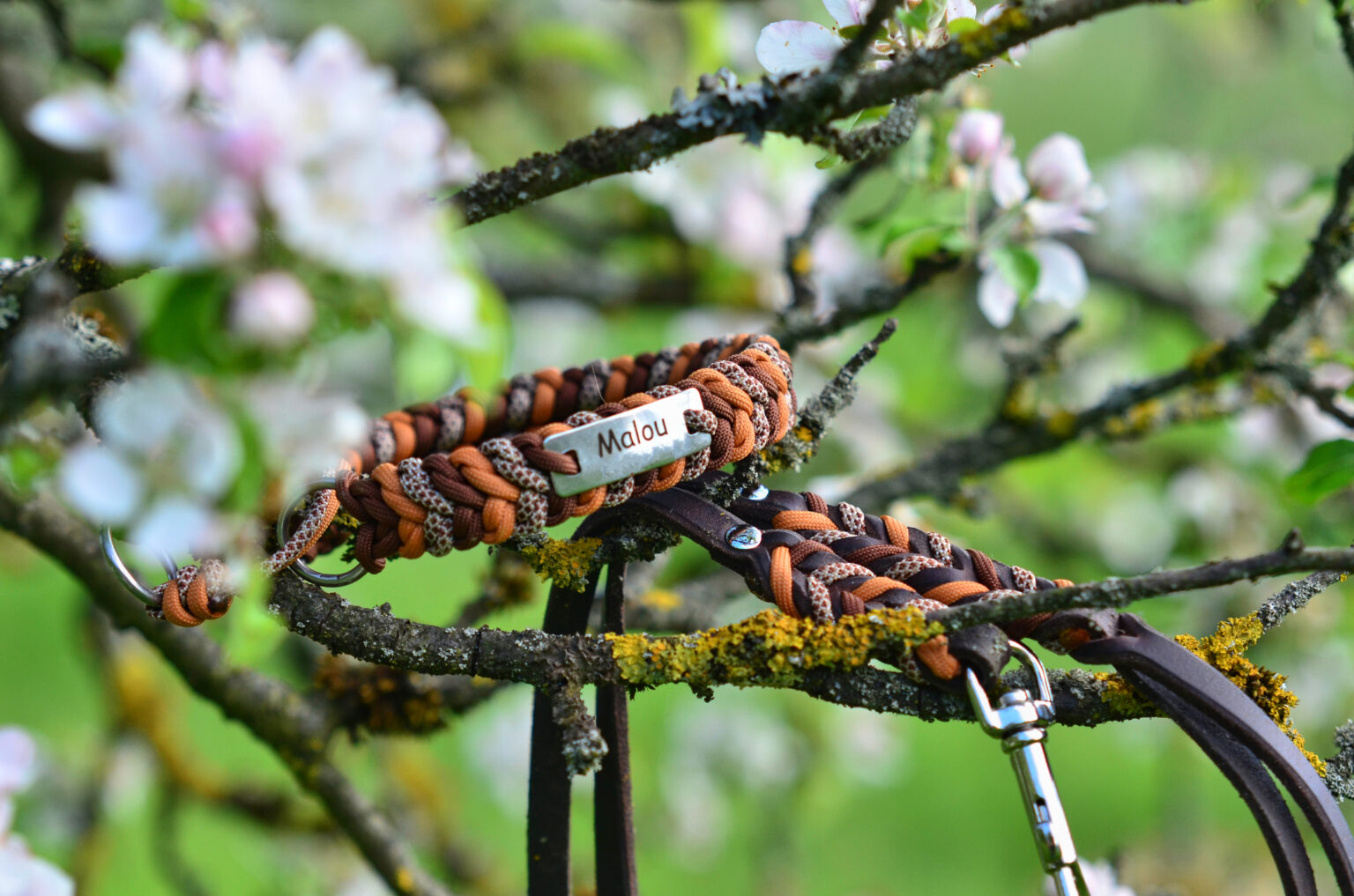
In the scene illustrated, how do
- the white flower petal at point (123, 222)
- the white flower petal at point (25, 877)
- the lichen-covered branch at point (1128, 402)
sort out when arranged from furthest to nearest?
1. the lichen-covered branch at point (1128, 402)
2. the white flower petal at point (25, 877)
3. the white flower petal at point (123, 222)

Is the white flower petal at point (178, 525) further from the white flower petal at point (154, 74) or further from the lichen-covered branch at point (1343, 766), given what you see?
the lichen-covered branch at point (1343, 766)

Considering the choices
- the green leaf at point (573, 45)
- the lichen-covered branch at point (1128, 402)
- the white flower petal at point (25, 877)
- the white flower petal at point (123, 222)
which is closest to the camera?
the white flower petal at point (123, 222)

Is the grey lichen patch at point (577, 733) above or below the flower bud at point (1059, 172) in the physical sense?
below

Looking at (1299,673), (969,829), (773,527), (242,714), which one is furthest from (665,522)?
(969,829)

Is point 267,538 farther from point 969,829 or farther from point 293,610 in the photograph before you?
point 969,829

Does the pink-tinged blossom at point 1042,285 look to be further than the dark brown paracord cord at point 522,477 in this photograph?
Yes

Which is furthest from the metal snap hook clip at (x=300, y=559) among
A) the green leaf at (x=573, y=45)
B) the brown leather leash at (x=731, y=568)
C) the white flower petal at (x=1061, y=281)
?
the green leaf at (x=573, y=45)
